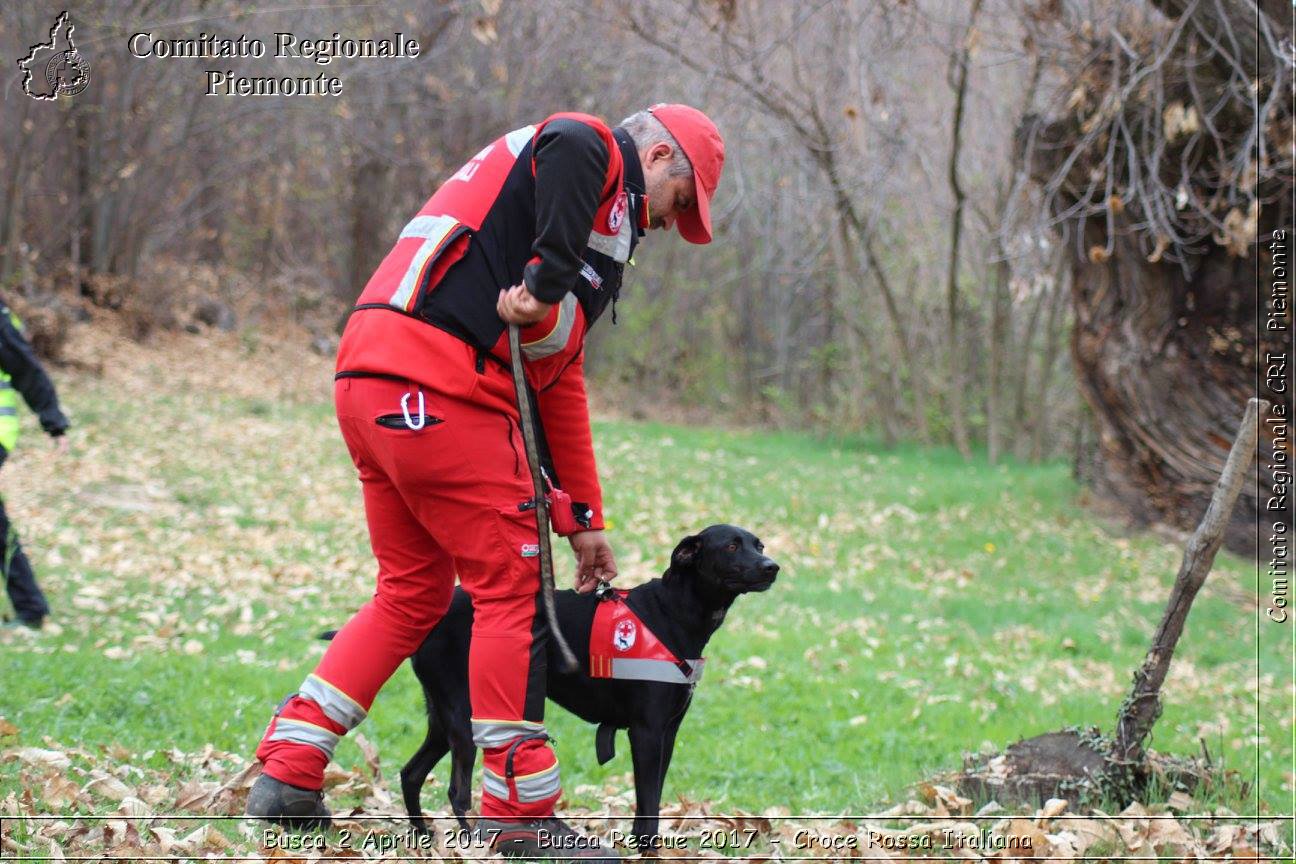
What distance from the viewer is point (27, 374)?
21.6 ft

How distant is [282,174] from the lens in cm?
2281

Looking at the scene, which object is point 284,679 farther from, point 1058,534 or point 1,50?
point 1,50

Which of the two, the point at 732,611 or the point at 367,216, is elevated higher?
the point at 367,216

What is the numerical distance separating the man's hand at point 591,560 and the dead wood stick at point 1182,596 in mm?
2065

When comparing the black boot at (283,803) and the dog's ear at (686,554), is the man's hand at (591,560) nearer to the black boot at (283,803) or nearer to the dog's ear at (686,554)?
the dog's ear at (686,554)

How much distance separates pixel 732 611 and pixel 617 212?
20.1 feet

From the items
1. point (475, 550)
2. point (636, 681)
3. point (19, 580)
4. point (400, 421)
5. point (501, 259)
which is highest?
point (501, 259)

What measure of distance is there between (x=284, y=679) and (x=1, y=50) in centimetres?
1164

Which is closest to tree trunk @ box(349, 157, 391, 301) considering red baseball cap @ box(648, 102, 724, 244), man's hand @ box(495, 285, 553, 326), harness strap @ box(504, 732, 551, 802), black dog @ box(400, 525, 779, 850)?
black dog @ box(400, 525, 779, 850)

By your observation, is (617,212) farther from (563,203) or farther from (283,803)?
(283,803)

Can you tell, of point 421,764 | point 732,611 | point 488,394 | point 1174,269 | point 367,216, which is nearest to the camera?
point 488,394

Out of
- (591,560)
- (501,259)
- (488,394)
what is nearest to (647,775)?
(591,560)

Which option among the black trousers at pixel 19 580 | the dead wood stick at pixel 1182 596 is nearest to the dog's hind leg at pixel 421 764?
the dead wood stick at pixel 1182 596

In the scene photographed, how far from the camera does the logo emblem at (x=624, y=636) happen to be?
12.4 ft
